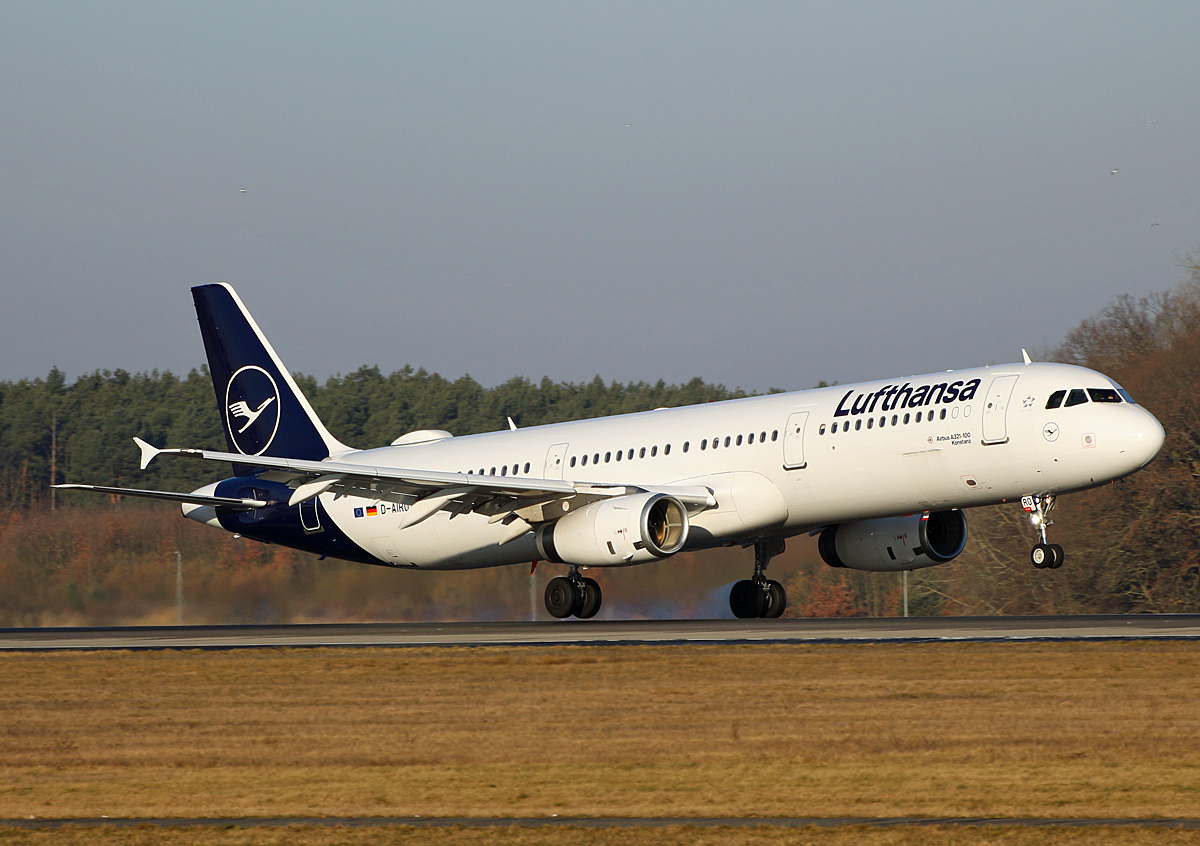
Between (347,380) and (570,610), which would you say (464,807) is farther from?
(347,380)

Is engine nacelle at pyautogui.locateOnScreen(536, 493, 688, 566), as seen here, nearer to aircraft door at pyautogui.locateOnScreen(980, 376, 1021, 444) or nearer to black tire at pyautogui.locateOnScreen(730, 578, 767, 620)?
black tire at pyautogui.locateOnScreen(730, 578, 767, 620)

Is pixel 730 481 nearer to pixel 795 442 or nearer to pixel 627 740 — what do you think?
pixel 795 442

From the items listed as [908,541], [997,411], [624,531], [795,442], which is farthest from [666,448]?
[997,411]

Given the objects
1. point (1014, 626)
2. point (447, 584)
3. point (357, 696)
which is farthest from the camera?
point (447, 584)

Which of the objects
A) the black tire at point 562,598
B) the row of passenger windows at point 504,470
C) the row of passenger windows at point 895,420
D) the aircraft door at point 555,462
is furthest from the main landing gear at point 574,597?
the row of passenger windows at point 895,420

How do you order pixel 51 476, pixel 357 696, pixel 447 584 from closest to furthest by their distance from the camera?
1. pixel 357 696
2. pixel 447 584
3. pixel 51 476

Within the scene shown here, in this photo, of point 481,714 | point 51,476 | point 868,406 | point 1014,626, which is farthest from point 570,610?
point 51,476

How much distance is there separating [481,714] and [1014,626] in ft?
44.5

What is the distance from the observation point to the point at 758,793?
13070mm

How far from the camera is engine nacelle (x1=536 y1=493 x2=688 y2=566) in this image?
31234 millimetres

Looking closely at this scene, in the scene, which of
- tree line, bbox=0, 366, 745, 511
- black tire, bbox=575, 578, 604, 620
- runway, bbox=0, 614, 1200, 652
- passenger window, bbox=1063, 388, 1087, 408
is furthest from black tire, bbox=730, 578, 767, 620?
tree line, bbox=0, 366, 745, 511

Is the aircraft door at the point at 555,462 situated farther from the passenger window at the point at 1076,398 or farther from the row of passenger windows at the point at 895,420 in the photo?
the passenger window at the point at 1076,398

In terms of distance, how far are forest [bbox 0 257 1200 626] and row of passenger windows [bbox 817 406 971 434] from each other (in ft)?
28.1

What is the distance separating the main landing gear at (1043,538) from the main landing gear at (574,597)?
999 cm
